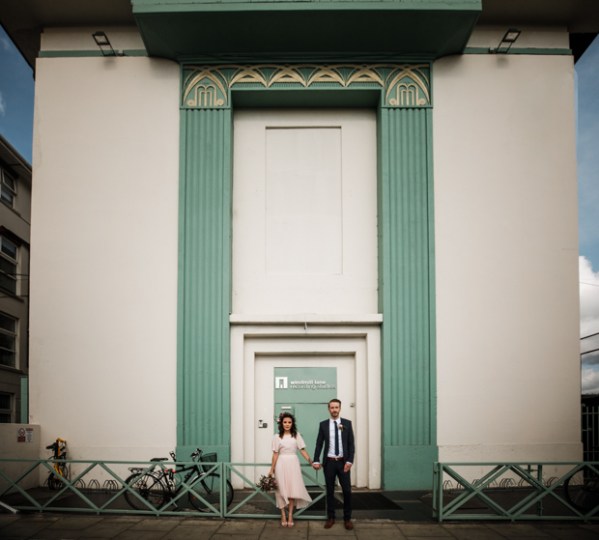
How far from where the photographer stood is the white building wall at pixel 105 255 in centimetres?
1210

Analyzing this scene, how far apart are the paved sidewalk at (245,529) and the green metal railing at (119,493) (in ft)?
0.64

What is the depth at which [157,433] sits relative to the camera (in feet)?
39.4

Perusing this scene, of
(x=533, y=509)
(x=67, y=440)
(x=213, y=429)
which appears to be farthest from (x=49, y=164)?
(x=533, y=509)

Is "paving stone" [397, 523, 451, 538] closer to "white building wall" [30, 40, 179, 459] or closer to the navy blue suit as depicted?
the navy blue suit

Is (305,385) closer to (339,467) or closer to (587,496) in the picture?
(339,467)

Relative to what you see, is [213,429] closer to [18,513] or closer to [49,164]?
[18,513]

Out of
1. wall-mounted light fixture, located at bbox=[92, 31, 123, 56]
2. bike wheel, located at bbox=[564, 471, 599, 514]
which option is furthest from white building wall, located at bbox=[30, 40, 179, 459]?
bike wheel, located at bbox=[564, 471, 599, 514]

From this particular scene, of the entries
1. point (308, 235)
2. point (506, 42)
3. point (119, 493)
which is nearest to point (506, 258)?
point (308, 235)

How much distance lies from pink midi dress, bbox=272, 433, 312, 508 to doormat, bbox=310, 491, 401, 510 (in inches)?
42.5

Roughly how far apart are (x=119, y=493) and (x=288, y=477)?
2.71 m

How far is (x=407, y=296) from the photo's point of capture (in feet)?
40.5

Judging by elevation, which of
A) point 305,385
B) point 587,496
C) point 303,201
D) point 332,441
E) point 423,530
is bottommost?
point 423,530

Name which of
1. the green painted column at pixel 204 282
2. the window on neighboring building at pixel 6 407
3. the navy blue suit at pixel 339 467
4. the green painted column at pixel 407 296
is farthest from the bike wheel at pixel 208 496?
the window on neighboring building at pixel 6 407

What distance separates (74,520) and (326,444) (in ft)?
13.1
